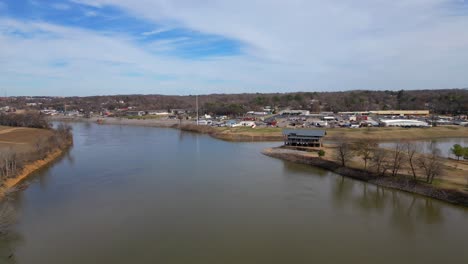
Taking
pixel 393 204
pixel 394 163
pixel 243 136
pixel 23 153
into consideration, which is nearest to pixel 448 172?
pixel 394 163

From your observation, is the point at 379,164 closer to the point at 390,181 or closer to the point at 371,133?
the point at 390,181

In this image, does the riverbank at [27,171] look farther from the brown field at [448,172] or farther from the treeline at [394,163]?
the brown field at [448,172]

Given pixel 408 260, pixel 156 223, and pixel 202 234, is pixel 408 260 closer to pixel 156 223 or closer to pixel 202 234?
pixel 202 234

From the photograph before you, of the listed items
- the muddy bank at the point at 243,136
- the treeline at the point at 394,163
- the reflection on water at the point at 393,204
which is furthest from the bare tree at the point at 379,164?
the muddy bank at the point at 243,136

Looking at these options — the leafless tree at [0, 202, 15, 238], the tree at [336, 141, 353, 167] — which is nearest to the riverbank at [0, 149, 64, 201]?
the leafless tree at [0, 202, 15, 238]

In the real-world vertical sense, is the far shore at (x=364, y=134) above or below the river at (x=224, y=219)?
above

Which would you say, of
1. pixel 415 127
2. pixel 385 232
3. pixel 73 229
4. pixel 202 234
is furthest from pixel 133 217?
pixel 415 127
